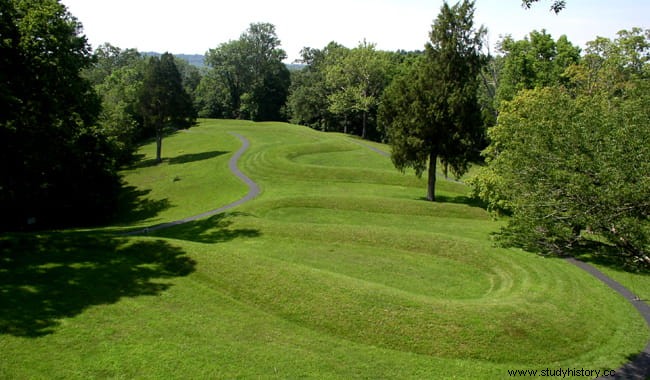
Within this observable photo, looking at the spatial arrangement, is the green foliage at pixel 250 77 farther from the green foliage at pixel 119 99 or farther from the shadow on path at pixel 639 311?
the shadow on path at pixel 639 311

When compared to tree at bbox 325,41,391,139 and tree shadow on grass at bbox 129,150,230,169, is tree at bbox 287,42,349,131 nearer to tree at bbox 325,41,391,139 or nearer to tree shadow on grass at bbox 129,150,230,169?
tree at bbox 325,41,391,139

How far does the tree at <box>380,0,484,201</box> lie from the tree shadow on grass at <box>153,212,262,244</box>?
1783cm

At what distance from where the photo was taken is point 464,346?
1775cm

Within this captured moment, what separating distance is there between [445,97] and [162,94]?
4685 centimetres

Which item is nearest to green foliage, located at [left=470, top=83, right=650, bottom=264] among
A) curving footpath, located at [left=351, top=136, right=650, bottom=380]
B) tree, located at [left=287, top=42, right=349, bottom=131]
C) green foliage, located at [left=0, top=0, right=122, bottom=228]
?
curving footpath, located at [left=351, top=136, right=650, bottom=380]

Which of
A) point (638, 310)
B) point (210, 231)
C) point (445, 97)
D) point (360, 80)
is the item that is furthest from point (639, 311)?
point (360, 80)

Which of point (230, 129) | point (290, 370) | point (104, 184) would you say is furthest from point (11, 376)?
point (230, 129)

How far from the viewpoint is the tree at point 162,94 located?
6888cm

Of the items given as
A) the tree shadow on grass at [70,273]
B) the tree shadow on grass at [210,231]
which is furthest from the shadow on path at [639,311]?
the tree shadow on grass at [210,231]

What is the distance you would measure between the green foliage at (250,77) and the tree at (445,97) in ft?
279

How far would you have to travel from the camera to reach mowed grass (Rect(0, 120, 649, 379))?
15.5 m

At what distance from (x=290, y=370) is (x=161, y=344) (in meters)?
4.84

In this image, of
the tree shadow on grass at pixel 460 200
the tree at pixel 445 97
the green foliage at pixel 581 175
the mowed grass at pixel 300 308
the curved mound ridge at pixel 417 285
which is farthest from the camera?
the tree shadow on grass at pixel 460 200

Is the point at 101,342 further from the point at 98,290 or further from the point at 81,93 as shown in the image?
the point at 81,93
